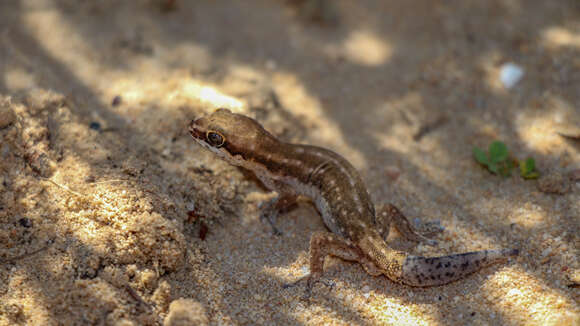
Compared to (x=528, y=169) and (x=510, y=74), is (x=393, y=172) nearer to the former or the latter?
(x=528, y=169)

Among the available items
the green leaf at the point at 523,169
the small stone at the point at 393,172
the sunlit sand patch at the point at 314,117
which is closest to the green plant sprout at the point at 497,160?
the green leaf at the point at 523,169

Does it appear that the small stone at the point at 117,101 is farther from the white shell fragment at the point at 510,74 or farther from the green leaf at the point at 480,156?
the white shell fragment at the point at 510,74

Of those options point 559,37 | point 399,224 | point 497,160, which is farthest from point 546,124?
point 399,224

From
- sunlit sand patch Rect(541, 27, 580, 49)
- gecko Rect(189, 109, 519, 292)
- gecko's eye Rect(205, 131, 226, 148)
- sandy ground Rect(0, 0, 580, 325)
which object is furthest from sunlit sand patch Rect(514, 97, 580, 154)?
gecko's eye Rect(205, 131, 226, 148)

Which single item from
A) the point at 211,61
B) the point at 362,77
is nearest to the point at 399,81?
the point at 362,77

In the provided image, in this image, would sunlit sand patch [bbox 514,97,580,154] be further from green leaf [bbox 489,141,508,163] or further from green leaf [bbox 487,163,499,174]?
green leaf [bbox 487,163,499,174]

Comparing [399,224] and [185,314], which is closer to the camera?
[185,314]
